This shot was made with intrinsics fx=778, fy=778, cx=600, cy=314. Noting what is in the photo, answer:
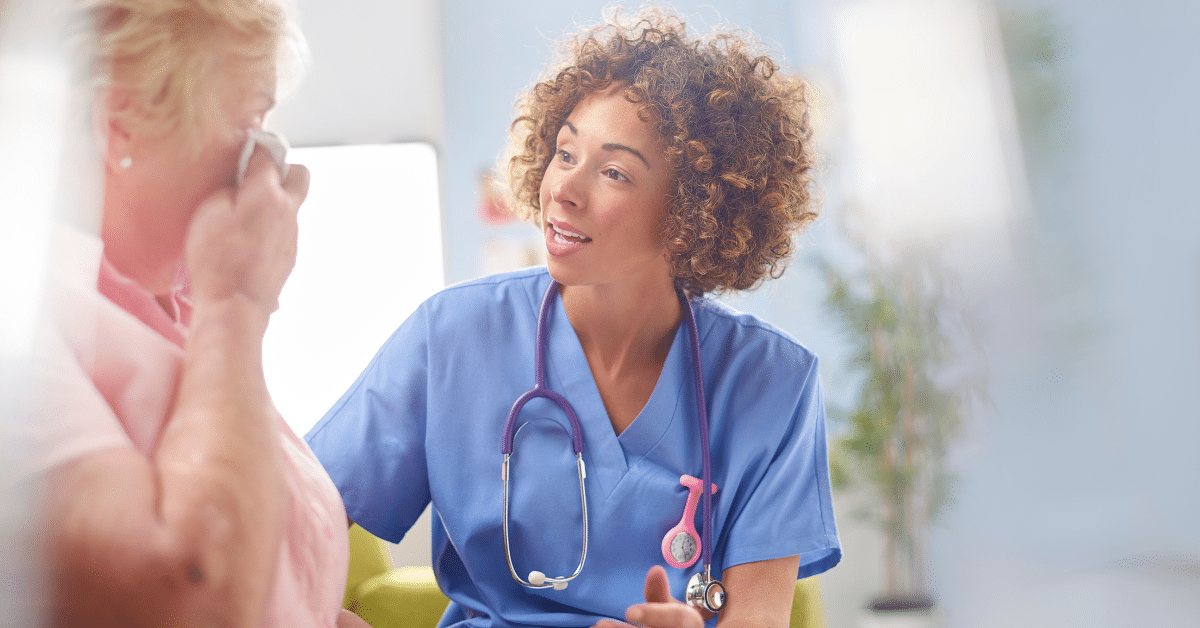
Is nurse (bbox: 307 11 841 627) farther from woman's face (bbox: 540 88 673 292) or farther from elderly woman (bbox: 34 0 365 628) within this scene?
elderly woman (bbox: 34 0 365 628)

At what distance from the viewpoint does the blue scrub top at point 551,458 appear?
680 mm

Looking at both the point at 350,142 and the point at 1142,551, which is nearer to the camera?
the point at 350,142

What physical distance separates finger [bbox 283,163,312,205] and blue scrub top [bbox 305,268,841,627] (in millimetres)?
291

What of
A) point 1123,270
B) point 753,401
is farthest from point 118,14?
point 1123,270

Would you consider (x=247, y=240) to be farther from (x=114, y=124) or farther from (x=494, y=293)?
(x=494, y=293)

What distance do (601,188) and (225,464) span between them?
0.45 meters

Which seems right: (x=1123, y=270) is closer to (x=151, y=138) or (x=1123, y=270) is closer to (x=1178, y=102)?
(x=1178, y=102)

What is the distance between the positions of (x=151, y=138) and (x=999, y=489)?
816mm

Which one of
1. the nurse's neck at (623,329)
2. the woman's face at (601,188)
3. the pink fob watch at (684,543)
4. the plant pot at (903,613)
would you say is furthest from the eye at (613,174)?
the plant pot at (903,613)

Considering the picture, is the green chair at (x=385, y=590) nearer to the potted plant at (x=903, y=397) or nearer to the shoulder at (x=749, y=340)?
the potted plant at (x=903, y=397)

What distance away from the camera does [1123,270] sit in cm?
75

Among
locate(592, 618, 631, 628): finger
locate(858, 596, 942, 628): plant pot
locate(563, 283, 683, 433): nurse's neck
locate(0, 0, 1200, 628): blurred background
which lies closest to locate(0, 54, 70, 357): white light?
locate(0, 0, 1200, 628): blurred background

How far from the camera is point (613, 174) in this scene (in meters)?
0.71

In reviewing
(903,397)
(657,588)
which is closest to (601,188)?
(657,588)
